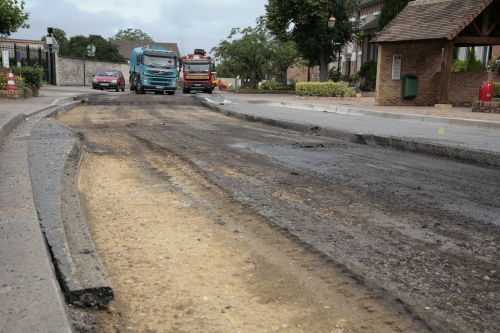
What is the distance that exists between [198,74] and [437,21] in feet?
74.1

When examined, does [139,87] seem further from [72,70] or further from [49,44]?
[72,70]

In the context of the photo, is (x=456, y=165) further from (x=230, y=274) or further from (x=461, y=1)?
(x=461, y=1)

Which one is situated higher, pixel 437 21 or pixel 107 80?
pixel 437 21

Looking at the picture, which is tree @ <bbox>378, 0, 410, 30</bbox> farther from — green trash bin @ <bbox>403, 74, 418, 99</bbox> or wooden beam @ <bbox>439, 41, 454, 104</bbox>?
wooden beam @ <bbox>439, 41, 454, 104</bbox>

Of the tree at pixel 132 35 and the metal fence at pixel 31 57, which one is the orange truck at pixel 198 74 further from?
the tree at pixel 132 35

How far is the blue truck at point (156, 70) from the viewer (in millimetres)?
32312

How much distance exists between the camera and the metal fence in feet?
99.3

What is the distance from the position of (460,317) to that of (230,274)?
136cm

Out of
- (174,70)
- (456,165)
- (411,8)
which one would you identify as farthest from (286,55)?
(456,165)

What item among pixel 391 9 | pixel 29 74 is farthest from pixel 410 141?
pixel 391 9

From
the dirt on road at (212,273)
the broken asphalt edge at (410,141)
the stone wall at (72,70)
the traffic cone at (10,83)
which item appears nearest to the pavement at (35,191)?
the broken asphalt edge at (410,141)

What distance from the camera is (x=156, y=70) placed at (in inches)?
1275

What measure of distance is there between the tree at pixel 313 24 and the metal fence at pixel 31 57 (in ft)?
56.6

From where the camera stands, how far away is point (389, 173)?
6.66 m
